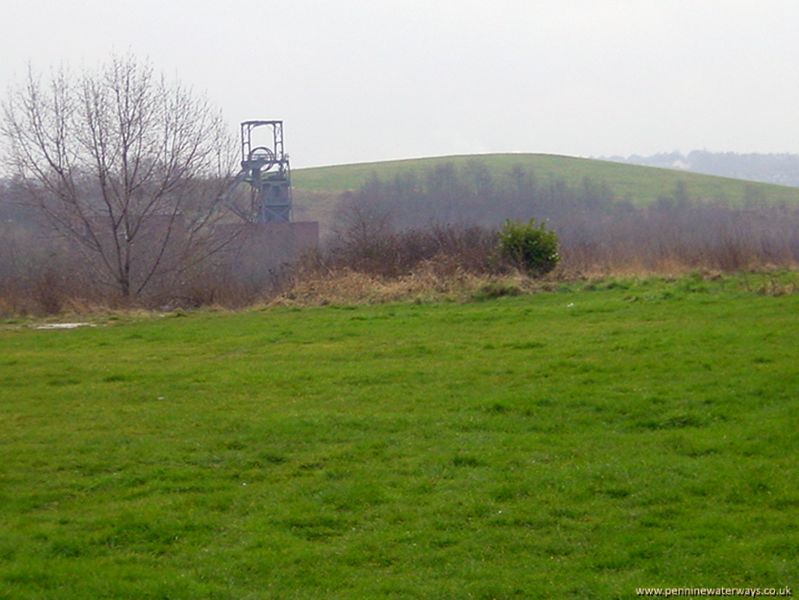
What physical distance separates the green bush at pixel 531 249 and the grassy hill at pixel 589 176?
3977 cm

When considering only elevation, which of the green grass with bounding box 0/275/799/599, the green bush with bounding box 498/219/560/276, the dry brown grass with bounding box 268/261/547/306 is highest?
the green bush with bounding box 498/219/560/276

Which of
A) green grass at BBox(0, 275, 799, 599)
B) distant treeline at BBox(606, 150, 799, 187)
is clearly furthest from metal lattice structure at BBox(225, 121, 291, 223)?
distant treeline at BBox(606, 150, 799, 187)

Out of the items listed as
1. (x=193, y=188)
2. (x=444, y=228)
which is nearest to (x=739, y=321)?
(x=444, y=228)

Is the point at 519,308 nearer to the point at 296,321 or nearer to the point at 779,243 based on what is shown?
the point at 296,321

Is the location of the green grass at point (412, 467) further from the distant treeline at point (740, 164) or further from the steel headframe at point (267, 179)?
the distant treeline at point (740, 164)

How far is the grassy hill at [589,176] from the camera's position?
65.1 metres

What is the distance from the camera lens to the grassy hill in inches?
2564

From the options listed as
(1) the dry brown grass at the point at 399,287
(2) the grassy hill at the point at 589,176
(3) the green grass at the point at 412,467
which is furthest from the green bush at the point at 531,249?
(2) the grassy hill at the point at 589,176

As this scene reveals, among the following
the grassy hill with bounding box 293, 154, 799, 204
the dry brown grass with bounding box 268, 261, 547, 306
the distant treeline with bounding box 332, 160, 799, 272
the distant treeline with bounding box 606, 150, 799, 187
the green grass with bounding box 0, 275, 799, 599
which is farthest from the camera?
the distant treeline with bounding box 606, 150, 799, 187

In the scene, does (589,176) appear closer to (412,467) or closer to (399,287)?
(399,287)

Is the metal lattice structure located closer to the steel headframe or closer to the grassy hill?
the steel headframe

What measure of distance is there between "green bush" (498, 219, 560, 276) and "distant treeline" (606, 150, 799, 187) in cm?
9709

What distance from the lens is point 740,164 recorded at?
5256 inches

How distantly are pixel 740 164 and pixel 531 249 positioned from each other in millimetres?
118466
